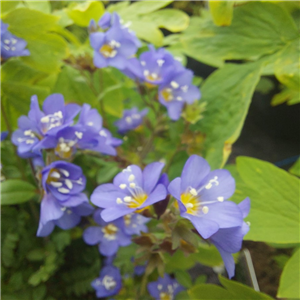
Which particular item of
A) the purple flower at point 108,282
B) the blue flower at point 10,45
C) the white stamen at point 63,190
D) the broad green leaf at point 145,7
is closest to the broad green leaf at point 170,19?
the broad green leaf at point 145,7

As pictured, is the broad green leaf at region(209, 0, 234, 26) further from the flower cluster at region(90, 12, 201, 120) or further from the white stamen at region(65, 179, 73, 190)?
the white stamen at region(65, 179, 73, 190)

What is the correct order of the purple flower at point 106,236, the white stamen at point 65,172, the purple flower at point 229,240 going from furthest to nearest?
the purple flower at point 106,236 < the white stamen at point 65,172 < the purple flower at point 229,240

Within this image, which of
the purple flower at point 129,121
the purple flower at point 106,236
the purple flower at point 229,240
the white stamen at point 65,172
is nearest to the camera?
the purple flower at point 229,240

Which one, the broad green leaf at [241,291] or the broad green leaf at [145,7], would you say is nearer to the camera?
the broad green leaf at [241,291]

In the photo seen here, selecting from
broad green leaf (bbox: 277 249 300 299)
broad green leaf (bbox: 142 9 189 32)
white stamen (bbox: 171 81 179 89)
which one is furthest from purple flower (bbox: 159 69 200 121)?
broad green leaf (bbox: 277 249 300 299)

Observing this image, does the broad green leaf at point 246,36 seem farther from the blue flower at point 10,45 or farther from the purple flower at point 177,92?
the blue flower at point 10,45

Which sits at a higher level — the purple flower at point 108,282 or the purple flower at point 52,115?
the purple flower at point 52,115

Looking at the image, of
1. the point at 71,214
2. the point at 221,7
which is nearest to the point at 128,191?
the point at 71,214
